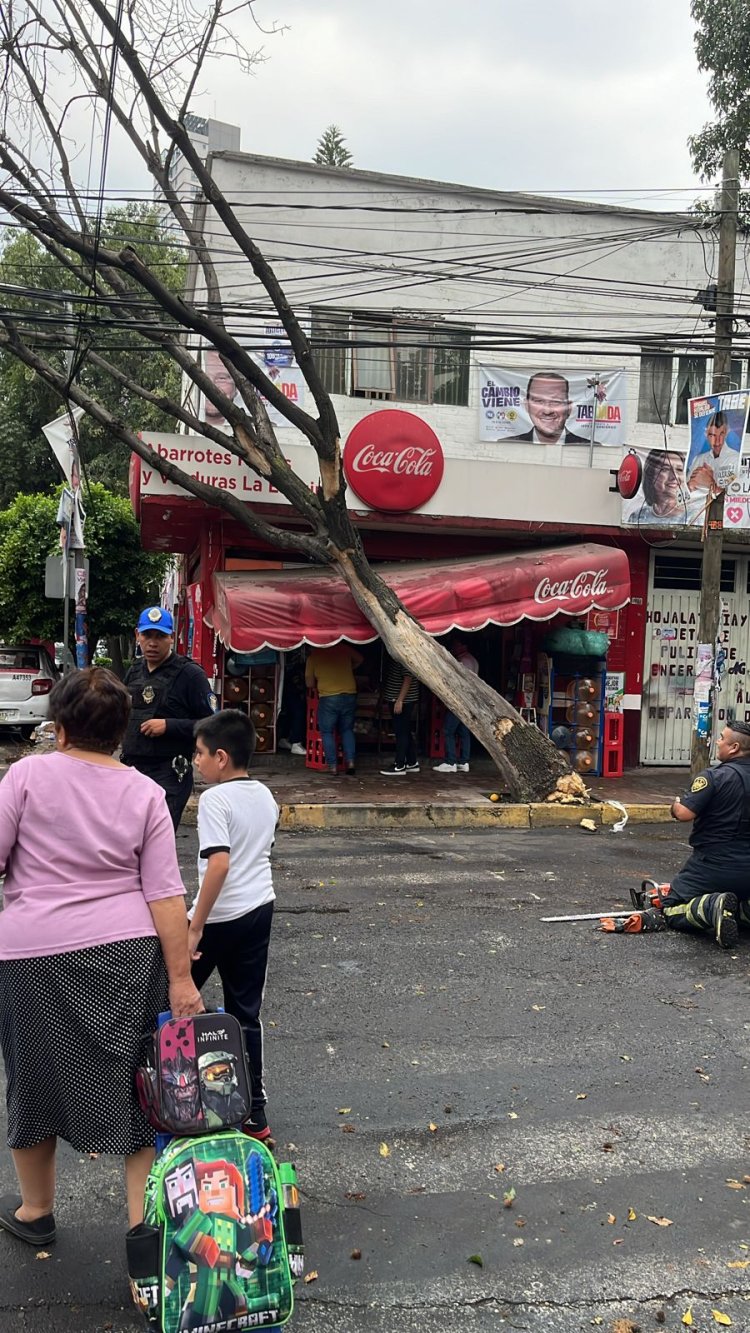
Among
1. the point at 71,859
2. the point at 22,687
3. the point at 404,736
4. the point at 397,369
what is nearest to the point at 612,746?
the point at 404,736

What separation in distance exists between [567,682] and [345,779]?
360 centimetres

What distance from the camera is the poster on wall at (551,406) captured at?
15961 mm

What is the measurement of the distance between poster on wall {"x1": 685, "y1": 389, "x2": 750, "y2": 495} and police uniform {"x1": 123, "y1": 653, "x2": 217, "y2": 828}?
8.16 metres

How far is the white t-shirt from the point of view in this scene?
3.51 metres

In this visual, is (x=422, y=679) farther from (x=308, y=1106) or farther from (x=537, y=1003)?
(x=308, y=1106)

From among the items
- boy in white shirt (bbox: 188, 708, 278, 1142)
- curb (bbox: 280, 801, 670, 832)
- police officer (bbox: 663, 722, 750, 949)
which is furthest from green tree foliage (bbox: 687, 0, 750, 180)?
boy in white shirt (bbox: 188, 708, 278, 1142)

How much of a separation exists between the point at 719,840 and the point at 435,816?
4.67 meters

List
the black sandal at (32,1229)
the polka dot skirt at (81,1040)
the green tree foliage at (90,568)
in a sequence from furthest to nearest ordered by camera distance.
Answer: the green tree foliage at (90,568) < the black sandal at (32,1229) < the polka dot skirt at (81,1040)

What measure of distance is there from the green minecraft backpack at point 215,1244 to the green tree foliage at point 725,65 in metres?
16.4

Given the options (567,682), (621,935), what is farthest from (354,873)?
(567,682)

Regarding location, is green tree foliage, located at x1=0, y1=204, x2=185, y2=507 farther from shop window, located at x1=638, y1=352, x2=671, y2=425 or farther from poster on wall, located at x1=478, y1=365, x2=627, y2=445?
shop window, located at x1=638, y1=352, x2=671, y2=425

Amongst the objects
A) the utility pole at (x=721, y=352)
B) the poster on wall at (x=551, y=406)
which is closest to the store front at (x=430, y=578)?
the utility pole at (x=721, y=352)

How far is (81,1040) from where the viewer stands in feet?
9.37

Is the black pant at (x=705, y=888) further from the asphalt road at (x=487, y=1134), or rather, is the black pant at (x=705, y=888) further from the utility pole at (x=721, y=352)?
the utility pole at (x=721, y=352)
